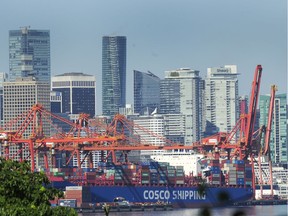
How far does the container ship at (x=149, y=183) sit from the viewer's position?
125 metres

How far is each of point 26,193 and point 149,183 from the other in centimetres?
9625

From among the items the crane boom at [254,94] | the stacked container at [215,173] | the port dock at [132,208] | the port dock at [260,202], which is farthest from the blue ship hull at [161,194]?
the crane boom at [254,94]

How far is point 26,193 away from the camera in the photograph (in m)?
33.3

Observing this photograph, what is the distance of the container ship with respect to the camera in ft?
411

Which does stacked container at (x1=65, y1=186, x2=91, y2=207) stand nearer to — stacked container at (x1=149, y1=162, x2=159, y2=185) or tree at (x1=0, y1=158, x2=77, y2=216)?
stacked container at (x1=149, y1=162, x2=159, y2=185)

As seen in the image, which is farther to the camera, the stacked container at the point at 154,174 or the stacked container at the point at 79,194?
the stacked container at the point at 154,174

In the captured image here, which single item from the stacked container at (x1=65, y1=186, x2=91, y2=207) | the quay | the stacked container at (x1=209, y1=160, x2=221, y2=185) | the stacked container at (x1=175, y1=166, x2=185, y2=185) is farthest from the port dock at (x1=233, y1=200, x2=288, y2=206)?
the stacked container at (x1=65, y1=186, x2=91, y2=207)

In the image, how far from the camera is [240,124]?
489 feet

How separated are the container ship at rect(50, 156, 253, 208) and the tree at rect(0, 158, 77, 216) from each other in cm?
8809

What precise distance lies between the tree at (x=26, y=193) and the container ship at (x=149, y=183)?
289 feet

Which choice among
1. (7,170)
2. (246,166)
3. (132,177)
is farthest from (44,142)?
(7,170)

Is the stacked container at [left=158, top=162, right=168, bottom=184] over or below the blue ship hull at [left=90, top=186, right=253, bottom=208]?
over

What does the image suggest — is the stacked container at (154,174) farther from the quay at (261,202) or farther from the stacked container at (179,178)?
the quay at (261,202)

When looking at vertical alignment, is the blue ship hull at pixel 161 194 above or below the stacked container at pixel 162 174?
below
